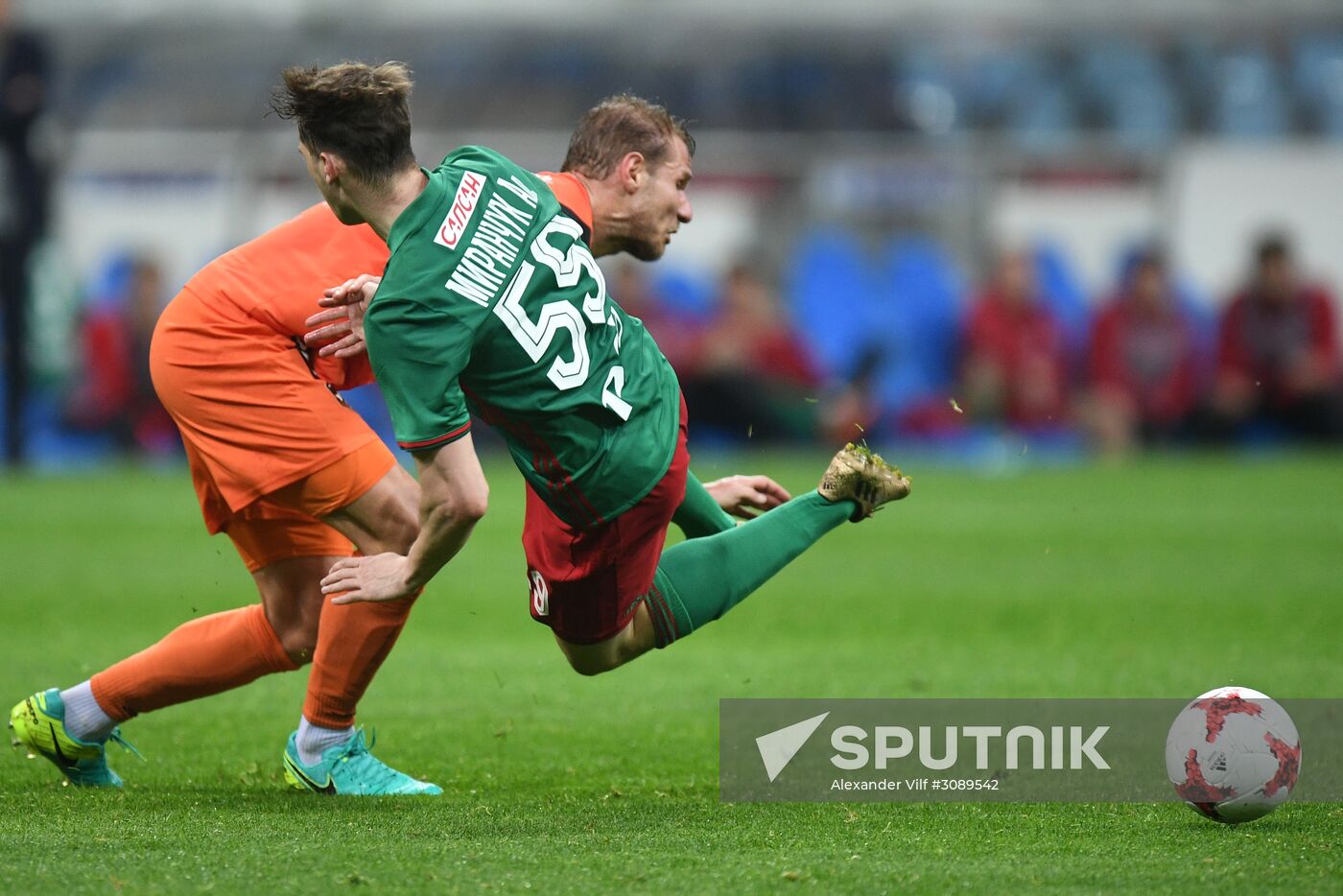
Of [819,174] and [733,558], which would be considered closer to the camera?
[733,558]

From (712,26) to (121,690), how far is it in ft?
63.8

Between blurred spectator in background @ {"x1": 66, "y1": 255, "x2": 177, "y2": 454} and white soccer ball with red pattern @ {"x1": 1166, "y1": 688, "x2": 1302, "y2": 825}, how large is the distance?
43.0 ft

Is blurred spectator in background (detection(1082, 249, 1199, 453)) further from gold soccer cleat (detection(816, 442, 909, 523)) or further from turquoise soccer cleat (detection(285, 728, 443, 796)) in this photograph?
turquoise soccer cleat (detection(285, 728, 443, 796))

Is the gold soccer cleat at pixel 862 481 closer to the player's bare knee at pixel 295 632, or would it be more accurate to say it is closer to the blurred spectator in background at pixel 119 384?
the player's bare knee at pixel 295 632

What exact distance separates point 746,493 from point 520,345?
4.54 ft

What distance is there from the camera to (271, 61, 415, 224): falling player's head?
4.27 m

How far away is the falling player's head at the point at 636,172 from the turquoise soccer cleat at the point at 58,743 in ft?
6.86

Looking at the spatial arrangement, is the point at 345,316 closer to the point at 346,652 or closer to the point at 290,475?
the point at 290,475

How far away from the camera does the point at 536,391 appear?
4500 millimetres

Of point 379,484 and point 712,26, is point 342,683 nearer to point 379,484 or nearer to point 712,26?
point 379,484

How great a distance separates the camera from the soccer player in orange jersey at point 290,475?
497cm

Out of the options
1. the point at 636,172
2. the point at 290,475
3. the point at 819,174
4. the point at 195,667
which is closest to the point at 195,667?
the point at 195,667

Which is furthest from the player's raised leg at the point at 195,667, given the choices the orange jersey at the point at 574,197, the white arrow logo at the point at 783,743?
the white arrow logo at the point at 783,743

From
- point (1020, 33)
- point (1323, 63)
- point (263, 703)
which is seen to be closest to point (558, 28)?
point (1020, 33)
